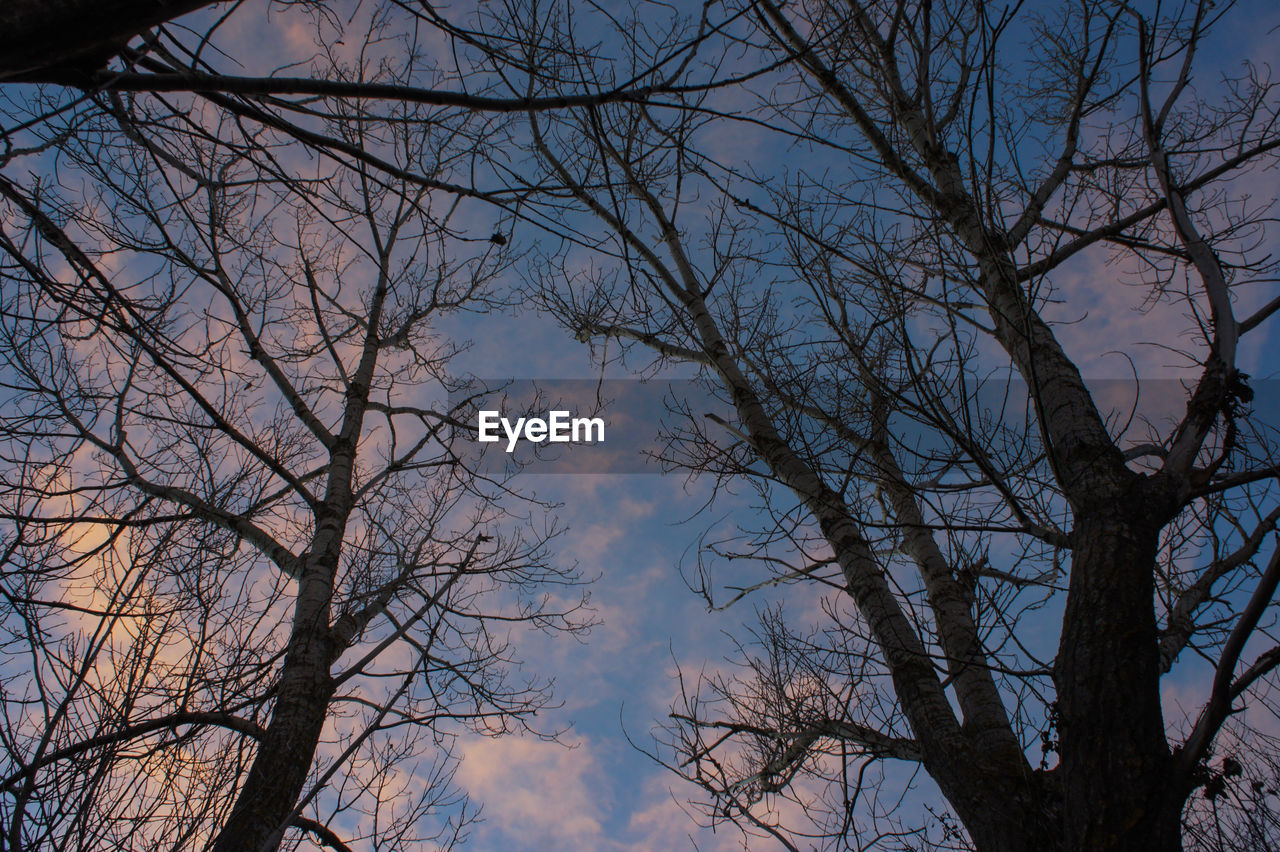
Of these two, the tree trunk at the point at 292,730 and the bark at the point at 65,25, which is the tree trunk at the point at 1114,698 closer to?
the bark at the point at 65,25

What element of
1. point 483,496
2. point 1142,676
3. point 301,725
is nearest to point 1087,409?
point 1142,676

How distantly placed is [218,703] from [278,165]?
2.23 metres

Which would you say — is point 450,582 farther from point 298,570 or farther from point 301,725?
point 298,570

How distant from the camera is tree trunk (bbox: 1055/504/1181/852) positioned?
139cm

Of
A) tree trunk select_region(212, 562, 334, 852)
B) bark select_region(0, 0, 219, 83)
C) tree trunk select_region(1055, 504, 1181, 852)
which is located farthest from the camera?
tree trunk select_region(212, 562, 334, 852)

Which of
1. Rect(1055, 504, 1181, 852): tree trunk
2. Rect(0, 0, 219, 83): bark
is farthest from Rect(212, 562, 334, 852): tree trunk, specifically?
Rect(1055, 504, 1181, 852): tree trunk

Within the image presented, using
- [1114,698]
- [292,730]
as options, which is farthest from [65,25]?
A: [292,730]

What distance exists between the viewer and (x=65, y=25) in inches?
44.8

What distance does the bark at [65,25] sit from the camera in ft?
3.63

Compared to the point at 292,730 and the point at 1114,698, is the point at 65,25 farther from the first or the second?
the point at 292,730

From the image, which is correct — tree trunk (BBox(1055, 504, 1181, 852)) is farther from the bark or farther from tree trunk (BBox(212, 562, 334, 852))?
tree trunk (BBox(212, 562, 334, 852))

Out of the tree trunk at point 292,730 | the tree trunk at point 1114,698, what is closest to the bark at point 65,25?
the tree trunk at point 1114,698

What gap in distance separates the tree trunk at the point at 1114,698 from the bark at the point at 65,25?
232cm

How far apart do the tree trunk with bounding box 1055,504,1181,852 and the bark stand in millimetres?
2318
